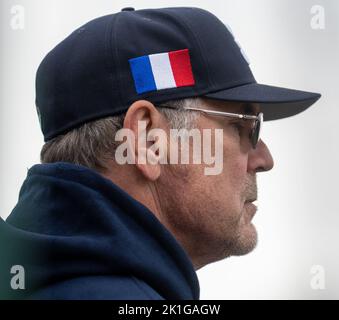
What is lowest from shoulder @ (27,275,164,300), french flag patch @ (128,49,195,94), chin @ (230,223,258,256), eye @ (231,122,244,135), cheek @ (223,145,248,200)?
chin @ (230,223,258,256)

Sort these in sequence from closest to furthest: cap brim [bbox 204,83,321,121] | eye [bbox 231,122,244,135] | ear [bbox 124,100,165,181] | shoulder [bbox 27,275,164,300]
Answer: shoulder [bbox 27,275,164,300]
ear [bbox 124,100,165,181]
cap brim [bbox 204,83,321,121]
eye [bbox 231,122,244,135]

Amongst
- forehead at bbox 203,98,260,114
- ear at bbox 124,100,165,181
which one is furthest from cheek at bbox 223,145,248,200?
ear at bbox 124,100,165,181

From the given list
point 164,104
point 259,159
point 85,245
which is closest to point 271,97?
point 259,159

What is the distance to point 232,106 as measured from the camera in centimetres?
240

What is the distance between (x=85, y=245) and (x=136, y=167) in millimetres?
398

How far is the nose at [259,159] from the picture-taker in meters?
2.49

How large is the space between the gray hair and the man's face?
0.22 feet

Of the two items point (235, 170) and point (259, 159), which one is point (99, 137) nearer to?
point (235, 170)

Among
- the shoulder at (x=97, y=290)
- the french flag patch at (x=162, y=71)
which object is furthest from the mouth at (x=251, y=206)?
the shoulder at (x=97, y=290)

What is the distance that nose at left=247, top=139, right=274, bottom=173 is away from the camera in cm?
249

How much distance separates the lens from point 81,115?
2.24m

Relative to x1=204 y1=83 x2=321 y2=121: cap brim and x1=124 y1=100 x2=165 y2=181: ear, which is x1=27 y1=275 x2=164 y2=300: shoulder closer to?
x1=124 y1=100 x2=165 y2=181: ear
